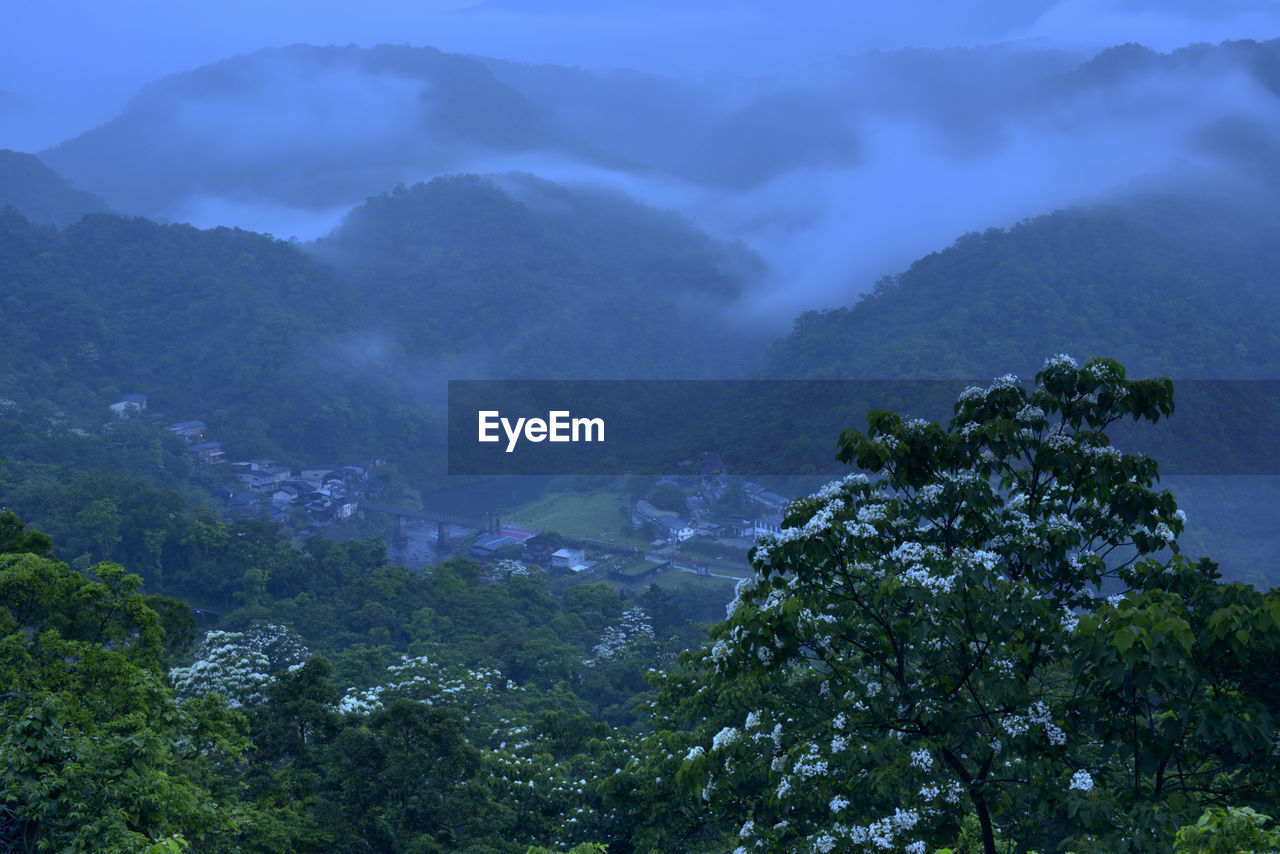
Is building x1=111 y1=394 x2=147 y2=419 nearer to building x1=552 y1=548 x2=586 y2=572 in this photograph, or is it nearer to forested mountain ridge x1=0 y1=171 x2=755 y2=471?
forested mountain ridge x1=0 y1=171 x2=755 y2=471

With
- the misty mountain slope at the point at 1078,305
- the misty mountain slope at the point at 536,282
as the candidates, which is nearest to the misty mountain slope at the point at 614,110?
the misty mountain slope at the point at 536,282

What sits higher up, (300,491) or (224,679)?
(300,491)

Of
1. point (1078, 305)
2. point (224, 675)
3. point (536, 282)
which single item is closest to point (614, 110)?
point (536, 282)

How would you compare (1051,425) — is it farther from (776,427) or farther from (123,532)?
(776,427)

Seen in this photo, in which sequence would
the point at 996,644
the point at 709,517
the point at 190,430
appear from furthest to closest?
the point at 190,430, the point at 709,517, the point at 996,644

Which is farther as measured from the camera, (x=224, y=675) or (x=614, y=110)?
(x=614, y=110)

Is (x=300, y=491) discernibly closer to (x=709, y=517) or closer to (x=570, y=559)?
(x=570, y=559)

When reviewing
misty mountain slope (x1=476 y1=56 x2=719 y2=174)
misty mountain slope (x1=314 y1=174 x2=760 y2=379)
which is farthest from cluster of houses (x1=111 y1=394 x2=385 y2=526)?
misty mountain slope (x1=476 y1=56 x2=719 y2=174)
